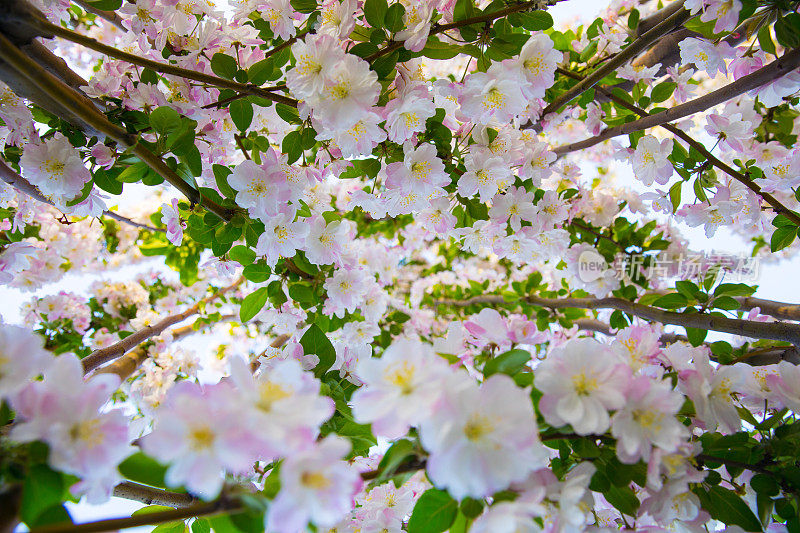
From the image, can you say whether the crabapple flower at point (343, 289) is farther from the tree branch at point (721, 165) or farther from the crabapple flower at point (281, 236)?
the tree branch at point (721, 165)

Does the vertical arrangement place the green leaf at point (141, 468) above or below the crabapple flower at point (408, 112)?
below

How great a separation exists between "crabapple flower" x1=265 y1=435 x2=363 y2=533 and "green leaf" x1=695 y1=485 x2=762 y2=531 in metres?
0.59

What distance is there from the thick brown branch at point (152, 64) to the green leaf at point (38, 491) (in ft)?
2.07

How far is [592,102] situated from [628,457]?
1.20 metres

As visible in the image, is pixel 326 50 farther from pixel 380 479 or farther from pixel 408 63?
pixel 380 479

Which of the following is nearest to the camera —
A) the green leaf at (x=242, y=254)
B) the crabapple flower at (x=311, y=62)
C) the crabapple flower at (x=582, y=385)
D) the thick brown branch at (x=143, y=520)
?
the thick brown branch at (x=143, y=520)

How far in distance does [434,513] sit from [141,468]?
413mm

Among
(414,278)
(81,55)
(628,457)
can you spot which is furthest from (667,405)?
(81,55)

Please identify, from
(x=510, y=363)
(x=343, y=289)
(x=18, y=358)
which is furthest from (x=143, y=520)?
(x=343, y=289)

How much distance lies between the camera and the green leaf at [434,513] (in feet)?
1.89

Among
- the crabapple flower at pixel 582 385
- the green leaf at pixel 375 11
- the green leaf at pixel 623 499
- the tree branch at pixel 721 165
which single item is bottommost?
the green leaf at pixel 623 499

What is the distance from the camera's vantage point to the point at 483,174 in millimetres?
1028

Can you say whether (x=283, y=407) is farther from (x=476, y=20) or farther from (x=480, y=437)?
(x=476, y=20)

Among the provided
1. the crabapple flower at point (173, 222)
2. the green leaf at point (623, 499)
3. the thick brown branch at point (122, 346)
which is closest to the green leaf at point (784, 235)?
the green leaf at point (623, 499)
